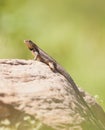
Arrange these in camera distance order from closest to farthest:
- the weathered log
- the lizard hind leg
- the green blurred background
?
the weathered log
the lizard hind leg
the green blurred background

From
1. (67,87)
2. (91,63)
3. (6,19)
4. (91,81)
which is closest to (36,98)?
(67,87)

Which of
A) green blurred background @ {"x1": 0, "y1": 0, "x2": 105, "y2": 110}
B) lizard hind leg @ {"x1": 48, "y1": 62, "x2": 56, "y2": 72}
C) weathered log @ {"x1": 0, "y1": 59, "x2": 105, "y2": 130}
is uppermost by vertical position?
green blurred background @ {"x1": 0, "y1": 0, "x2": 105, "y2": 110}

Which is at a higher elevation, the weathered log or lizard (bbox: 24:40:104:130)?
lizard (bbox: 24:40:104:130)

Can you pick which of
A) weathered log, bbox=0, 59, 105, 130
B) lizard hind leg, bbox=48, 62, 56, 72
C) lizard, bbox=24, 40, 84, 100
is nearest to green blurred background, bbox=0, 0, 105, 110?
lizard, bbox=24, 40, 84, 100

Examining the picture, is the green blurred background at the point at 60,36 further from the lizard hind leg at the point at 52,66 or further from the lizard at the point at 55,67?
the lizard hind leg at the point at 52,66

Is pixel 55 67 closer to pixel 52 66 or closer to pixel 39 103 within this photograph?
pixel 52 66

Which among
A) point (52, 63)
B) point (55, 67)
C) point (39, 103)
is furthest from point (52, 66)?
point (39, 103)

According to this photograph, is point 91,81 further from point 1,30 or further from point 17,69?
point 17,69

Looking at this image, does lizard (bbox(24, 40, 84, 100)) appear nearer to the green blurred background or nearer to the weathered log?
the weathered log
